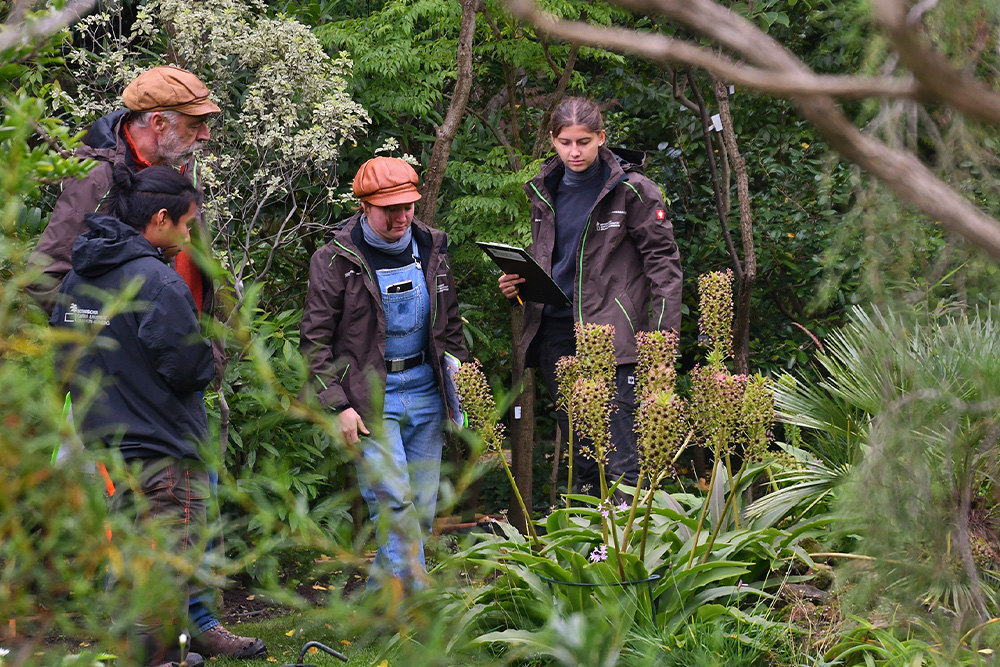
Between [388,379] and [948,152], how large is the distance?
130 inches

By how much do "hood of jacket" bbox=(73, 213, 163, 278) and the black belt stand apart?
4.45ft

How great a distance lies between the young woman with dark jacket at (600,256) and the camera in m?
4.64

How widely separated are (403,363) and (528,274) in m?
0.70

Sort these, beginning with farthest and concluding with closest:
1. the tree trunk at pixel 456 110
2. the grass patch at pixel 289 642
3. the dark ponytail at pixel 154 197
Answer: the tree trunk at pixel 456 110, the grass patch at pixel 289 642, the dark ponytail at pixel 154 197

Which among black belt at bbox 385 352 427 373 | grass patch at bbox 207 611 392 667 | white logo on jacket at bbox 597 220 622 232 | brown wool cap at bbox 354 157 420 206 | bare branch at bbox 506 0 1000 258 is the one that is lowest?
grass patch at bbox 207 611 392 667

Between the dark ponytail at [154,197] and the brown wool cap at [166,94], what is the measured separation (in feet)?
1.47

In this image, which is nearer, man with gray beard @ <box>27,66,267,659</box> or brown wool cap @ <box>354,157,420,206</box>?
man with gray beard @ <box>27,66,267,659</box>

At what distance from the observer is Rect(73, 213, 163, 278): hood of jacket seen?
3.37 m

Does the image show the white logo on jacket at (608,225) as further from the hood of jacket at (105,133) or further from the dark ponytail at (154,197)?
the hood of jacket at (105,133)

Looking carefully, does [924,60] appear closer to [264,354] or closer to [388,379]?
[264,354]

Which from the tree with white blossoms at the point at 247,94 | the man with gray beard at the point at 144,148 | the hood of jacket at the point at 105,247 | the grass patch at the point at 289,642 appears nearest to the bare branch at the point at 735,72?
the hood of jacket at the point at 105,247

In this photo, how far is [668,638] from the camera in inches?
129

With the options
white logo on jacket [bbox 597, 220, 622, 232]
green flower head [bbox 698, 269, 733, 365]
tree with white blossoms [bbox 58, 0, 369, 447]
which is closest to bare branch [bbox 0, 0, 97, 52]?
green flower head [bbox 698, 269, 733, 365]

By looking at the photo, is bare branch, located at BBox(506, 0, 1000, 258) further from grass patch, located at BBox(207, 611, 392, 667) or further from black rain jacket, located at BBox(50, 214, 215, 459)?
grass patch, located at BBox(207, 611, 392, 667)
